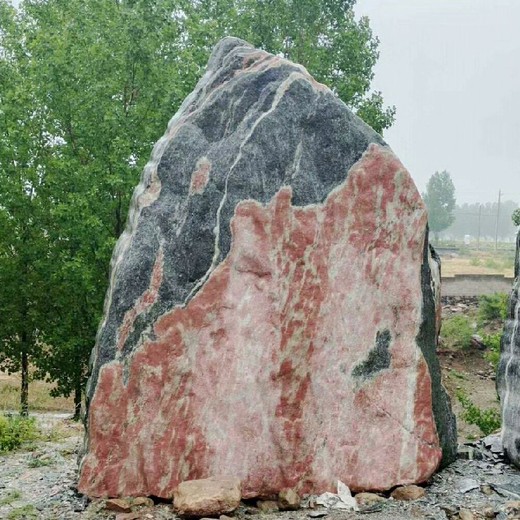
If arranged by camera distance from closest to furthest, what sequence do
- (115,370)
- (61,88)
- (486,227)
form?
(115,370) < (61,88) < (486,227)

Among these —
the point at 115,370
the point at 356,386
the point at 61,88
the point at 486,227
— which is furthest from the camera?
the point at 486,227

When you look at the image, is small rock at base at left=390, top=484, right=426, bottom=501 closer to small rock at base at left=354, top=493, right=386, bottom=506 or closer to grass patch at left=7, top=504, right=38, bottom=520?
small rock at base at left=354, top=493, right=386, bottom=506

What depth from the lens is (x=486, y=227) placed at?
85375 millimetres

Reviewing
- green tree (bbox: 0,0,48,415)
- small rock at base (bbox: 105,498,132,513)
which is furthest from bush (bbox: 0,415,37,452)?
green tree (bbox: 0,0,48,415)

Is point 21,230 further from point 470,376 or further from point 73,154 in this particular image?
point 470,376

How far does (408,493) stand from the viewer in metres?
4.64

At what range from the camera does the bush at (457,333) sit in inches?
647

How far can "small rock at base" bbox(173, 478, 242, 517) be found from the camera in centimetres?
413

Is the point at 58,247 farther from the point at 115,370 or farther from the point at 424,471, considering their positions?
the point at 424,471

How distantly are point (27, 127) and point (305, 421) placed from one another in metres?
7.11

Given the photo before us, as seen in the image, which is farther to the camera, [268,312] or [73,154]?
[73,154]

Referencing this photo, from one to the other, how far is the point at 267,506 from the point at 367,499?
2.24ft

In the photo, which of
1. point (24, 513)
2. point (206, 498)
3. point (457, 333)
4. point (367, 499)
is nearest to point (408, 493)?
point (367, 499)

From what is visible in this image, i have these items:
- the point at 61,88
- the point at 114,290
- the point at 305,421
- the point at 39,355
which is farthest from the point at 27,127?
the point at 305,421
